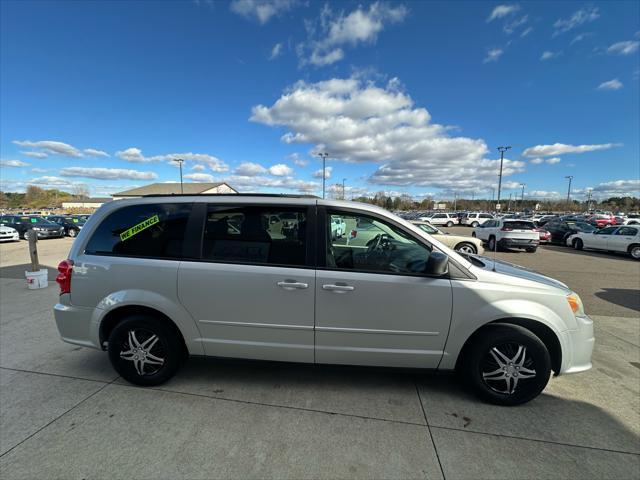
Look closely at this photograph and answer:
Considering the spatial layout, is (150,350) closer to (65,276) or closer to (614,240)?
(65,276)

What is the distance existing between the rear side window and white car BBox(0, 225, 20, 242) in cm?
2196

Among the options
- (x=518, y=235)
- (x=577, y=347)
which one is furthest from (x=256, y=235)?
(x=518, y=235)

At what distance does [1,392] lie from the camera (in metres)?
2.88

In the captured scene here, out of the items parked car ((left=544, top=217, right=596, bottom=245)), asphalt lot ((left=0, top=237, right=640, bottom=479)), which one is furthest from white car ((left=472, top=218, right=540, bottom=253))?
asphalt lot ((left=0, top=237, right=640, bottom=479))

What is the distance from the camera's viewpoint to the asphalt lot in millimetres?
2092

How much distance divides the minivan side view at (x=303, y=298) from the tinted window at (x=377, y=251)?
1 centimetres

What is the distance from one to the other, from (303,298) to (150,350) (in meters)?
1.62

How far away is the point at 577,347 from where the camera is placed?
271 cm

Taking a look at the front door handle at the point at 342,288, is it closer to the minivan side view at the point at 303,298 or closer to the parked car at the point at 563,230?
the minivan side view at the point at 303,298

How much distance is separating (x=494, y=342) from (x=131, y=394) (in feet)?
11.0

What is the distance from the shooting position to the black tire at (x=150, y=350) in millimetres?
2887

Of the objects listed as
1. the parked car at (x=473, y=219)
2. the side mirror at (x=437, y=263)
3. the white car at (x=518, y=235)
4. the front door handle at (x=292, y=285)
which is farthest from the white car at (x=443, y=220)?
the front door handle at (x=292, y=285)

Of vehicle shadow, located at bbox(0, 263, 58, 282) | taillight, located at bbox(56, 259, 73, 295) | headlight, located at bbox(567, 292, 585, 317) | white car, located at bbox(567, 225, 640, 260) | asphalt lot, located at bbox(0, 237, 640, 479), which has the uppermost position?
taillight, located at bbox(56, 259, 73, 295)

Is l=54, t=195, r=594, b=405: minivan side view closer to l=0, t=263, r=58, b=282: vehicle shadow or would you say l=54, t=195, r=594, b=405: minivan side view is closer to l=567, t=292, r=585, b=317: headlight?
l=567, t=292, r=585, b=317: headlight
